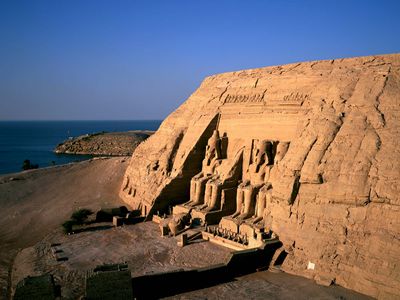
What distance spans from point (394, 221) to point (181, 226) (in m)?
10.3

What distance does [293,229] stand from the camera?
1636cm

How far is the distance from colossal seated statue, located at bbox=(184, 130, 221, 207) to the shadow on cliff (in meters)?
7.44

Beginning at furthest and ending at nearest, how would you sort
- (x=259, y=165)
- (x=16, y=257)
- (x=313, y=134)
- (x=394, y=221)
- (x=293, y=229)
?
(x=259, y=165) < (x=16, y=257) < (x=313, y=134) < (x=293, y=229) < (x=394, y=221)

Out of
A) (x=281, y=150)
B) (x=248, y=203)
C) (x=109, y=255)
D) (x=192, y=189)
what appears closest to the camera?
(x=109, y=255)

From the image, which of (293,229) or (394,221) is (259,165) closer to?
(293,229)

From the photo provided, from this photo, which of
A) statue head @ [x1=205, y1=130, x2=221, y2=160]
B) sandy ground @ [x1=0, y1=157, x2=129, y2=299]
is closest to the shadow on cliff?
sandy ground @ [x1=0, y1=157, x2=129, y2=299]

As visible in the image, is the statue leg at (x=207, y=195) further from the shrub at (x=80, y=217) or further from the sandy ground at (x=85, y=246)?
the shrub at (x=80, y=217)

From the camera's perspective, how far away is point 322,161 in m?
16.9

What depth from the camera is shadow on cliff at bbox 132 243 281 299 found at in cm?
1365

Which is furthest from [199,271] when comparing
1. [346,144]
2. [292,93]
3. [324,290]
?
[292,93]

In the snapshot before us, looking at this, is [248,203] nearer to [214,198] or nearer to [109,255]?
Result: [214,198]

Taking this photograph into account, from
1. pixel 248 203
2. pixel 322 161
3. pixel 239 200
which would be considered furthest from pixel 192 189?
pixel 322 161

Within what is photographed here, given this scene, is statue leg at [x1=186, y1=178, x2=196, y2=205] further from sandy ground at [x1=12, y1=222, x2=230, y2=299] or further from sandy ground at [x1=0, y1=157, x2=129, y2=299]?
sandy ground at [x1=0, y1=157, x2=129, y2=299]

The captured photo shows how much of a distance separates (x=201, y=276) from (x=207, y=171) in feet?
34.0
